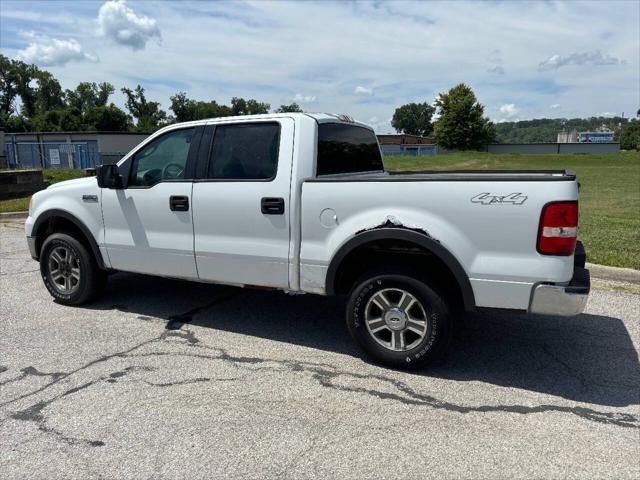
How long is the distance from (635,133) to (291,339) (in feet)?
457

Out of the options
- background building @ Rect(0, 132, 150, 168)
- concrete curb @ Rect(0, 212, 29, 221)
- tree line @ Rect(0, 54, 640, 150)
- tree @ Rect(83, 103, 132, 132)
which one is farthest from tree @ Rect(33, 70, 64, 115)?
concrete curb @ Rect(0, 212, 29, 221)

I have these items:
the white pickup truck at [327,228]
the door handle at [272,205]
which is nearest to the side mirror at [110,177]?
the white pickup truck at [327,228]

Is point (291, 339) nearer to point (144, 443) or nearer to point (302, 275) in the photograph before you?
point (302, 275)

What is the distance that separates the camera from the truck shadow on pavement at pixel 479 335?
3.76 meters

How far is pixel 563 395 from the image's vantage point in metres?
3.53

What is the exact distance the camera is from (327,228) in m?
3.92

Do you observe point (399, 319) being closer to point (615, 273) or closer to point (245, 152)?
point (245, 152)

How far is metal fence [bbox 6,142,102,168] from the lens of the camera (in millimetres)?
31547

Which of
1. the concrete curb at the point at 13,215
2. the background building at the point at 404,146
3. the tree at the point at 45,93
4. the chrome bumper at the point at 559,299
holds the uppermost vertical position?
the tree at the point at 45,93

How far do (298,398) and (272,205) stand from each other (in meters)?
1.51

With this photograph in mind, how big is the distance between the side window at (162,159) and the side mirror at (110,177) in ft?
0.35

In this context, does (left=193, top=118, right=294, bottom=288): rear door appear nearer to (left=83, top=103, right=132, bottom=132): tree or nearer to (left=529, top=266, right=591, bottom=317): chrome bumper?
(left=529, top=266, right=591, bottom=317): chrome bumper

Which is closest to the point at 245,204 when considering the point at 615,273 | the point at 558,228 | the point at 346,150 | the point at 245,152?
the point at 245,152

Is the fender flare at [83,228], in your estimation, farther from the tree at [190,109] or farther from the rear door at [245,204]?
the tree at [190,109]
